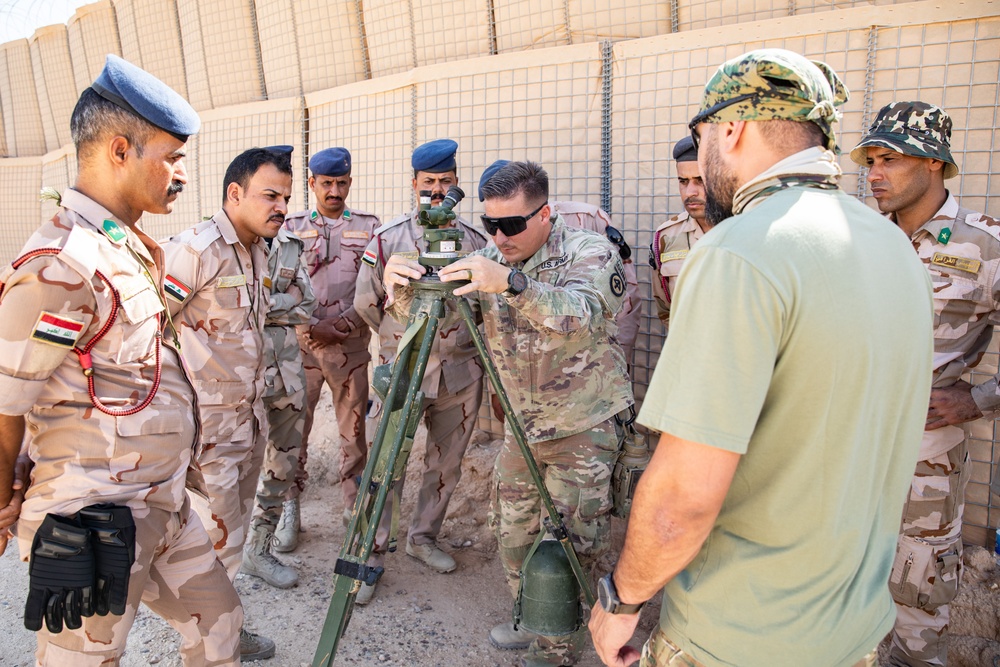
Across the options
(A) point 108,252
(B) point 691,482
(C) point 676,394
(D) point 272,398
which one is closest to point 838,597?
(B) point 691,482

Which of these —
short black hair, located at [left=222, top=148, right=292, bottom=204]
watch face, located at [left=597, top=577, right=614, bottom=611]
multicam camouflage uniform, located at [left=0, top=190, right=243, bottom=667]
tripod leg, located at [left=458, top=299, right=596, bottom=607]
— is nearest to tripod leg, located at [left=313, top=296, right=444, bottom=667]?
tripod leg, located at [left=458, top=299, right=596, bottom=607]

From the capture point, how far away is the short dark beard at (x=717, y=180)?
1.46 meters

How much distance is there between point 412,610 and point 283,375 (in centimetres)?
143

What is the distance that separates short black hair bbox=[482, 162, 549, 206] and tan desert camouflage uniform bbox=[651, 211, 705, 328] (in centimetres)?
100

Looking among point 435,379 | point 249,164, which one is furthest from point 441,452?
point 249,164

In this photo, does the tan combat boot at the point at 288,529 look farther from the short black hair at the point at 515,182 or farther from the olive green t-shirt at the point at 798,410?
the olive green t-shirt at the point at 798,410

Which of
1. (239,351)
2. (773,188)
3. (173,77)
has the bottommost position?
(239,351)

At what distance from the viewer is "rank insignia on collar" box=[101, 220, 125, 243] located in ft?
6.50

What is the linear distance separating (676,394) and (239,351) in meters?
2.51

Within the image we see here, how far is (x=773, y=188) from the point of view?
139cm

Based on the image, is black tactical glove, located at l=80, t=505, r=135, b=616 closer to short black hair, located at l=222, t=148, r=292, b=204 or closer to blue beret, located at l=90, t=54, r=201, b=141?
blue beret, located at l=90, t=54, r=201, b=141

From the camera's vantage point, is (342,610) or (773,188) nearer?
(773,188)

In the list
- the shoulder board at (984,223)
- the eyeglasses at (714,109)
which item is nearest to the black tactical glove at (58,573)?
the eyeglasses at (714,109)

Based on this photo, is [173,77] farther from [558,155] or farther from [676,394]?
[676,394]
